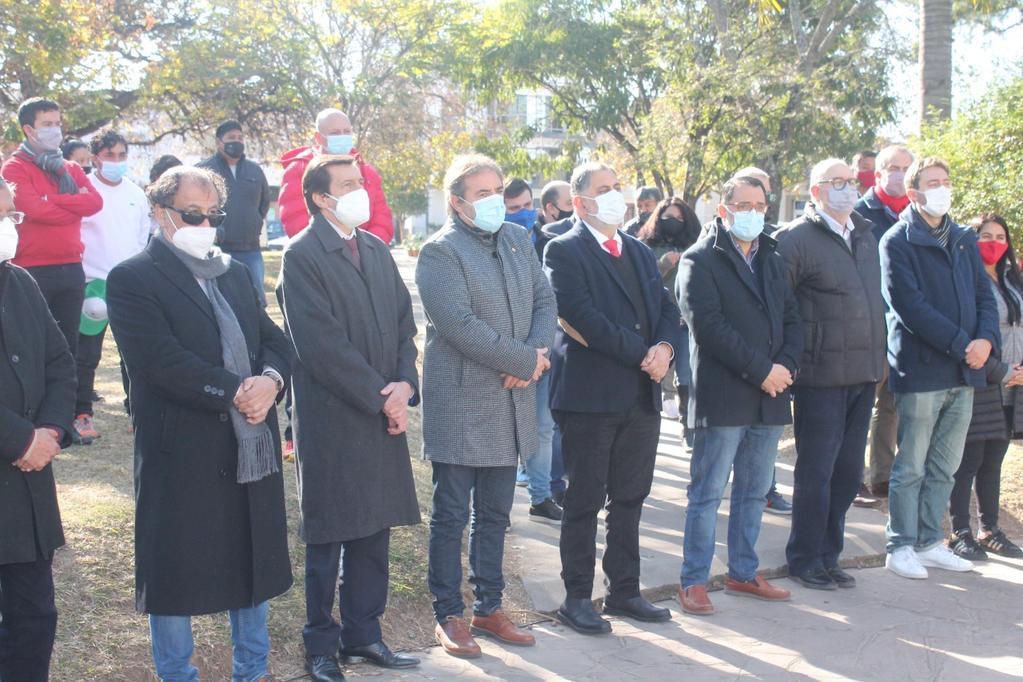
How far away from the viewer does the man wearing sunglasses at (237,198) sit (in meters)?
Result: 8.77

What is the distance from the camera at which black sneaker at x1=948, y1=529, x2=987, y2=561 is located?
6595 mm

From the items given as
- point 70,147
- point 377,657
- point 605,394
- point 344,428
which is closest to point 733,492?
point 605,394

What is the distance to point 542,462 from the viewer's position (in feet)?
22.9

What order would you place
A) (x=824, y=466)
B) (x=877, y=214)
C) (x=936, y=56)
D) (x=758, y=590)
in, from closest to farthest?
(x=758, y=590), (x=824, y=466), (x=877, y=214), (x=936, y=56)

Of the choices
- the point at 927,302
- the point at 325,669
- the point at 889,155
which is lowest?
the point at 325,669

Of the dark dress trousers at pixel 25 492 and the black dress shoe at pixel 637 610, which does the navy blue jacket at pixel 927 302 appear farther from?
the dark dress trousers at pixel 25 492

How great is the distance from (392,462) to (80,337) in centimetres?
372

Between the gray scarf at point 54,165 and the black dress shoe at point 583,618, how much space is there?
165 inches

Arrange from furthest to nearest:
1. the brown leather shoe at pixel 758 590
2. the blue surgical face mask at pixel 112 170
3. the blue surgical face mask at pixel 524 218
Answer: the blue surgical face mask at pixel 524 218 < the blue surgical face mask at pixel 112 170 < the brown leather shoe at pixel 758 590

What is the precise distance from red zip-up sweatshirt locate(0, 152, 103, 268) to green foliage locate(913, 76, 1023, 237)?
21.8 ft

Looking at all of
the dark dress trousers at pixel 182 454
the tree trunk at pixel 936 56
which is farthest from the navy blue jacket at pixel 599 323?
the tree trunk at pixel 936 56

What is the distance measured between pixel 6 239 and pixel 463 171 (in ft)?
6.76

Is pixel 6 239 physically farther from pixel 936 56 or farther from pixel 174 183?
pixel 936 56

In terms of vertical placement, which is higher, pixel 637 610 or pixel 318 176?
pixel 318 176
